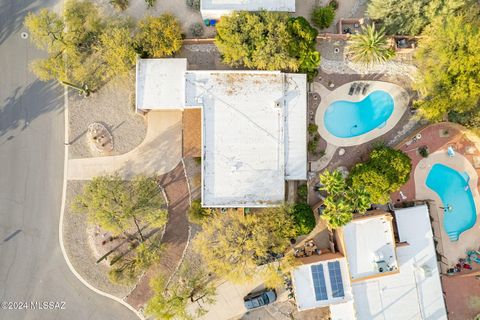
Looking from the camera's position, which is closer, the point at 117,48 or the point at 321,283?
the point at 117,48

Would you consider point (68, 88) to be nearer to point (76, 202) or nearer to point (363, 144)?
point (76, 202)

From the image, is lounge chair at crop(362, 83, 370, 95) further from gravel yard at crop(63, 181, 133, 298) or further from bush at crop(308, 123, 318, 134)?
gravel yard at crop(63, 181, 133, 298)

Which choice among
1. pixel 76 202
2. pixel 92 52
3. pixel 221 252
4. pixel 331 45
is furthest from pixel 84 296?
pixel 331 45

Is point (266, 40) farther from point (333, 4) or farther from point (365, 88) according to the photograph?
point (365, 88)

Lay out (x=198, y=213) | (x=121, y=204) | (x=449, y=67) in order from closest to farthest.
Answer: (x=121, y=204) < (x=449, y=67) < (x=198, y=213)

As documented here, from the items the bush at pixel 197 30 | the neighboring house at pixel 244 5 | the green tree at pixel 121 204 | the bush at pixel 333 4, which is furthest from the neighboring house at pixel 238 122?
the bush at pixel 333 4

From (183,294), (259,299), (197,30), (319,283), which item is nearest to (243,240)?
(259,299)

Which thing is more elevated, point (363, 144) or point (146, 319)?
point (363, 144)

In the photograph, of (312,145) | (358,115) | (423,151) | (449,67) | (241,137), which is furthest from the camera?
(358,115)
